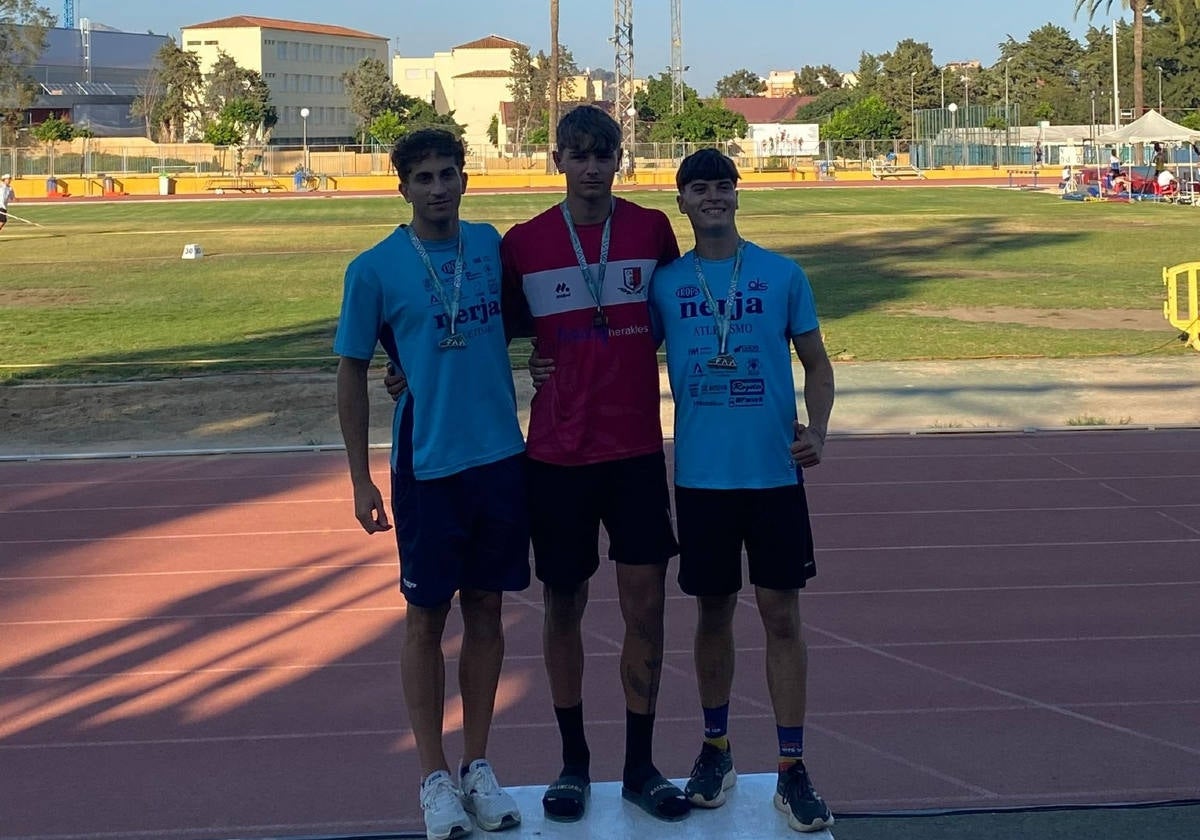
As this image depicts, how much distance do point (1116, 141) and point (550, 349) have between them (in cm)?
4731

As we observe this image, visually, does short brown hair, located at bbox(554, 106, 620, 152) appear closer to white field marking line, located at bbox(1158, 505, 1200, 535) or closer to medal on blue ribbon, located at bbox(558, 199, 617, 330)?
medal on blue ribbon, located at bbox(558, 199, 617, 330)

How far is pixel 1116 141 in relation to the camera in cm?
4834

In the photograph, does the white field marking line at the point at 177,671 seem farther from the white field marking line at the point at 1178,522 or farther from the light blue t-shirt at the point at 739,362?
the white field marking line at the point at 1178,522

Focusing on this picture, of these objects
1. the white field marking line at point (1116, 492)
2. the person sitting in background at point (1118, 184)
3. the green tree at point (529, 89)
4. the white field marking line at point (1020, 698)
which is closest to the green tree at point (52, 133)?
the green tree at point (529, 89)

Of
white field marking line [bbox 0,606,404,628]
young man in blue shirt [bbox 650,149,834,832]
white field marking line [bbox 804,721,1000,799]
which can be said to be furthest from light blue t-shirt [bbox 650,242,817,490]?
white field marking line [bbox 0,606,404,628]

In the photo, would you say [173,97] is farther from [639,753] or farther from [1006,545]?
[639,753]

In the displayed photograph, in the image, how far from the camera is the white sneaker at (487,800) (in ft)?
14.5

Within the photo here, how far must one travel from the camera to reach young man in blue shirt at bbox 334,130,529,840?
430cm

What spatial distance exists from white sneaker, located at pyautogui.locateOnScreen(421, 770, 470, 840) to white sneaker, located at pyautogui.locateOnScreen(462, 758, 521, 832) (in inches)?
1.9

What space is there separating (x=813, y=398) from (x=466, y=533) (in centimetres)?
104

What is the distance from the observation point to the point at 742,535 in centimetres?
448

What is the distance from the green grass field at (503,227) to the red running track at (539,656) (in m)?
6.33

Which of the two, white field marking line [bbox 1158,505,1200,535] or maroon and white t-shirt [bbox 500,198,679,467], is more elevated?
maroon and white t-shirt [bbox 500,198,679,467]

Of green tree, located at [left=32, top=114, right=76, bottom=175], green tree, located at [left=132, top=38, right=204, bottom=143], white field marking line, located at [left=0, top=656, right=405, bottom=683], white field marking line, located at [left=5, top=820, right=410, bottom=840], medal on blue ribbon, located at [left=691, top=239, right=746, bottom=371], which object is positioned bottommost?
white field marking line, located at [left=5, top=820, right=410, bottom=840]
